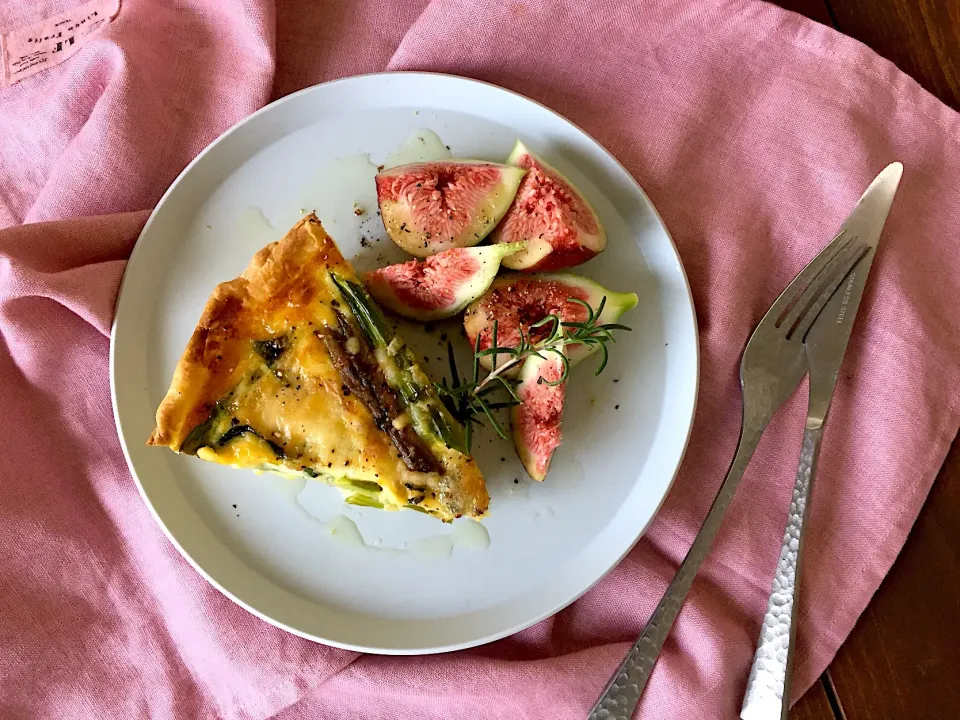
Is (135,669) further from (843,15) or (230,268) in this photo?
(843,15)

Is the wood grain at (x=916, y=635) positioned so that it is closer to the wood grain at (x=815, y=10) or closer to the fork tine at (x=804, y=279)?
the fork tine at (x=804, y=279)

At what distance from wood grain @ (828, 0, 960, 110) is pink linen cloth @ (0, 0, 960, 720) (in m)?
0.15

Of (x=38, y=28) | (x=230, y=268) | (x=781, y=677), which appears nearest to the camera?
(x=781, y=677)

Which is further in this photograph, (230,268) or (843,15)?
(843,15)

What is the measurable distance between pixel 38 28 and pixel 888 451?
11.6 feet

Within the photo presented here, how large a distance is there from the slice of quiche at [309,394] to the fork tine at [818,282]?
4.14 ft

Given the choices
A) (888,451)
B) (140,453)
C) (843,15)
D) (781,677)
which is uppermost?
(843,15)

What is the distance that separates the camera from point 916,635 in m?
2.80

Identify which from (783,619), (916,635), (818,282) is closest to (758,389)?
(818,282)

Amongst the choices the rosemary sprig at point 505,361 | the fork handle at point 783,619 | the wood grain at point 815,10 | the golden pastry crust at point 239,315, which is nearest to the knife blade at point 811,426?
the fork handle at point 783,619

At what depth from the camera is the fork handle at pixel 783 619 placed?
2.69 meters

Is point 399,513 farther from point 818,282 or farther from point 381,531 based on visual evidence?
point 818,282

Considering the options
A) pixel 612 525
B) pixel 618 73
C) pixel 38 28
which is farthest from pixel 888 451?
pixel 38 28

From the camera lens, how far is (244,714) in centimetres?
283
